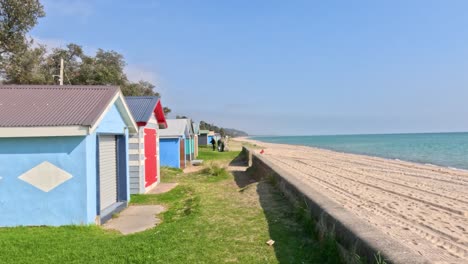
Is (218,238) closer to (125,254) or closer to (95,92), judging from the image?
(125,254)

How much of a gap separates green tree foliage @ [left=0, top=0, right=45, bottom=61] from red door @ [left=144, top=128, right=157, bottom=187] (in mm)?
9959

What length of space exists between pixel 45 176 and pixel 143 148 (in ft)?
18.6

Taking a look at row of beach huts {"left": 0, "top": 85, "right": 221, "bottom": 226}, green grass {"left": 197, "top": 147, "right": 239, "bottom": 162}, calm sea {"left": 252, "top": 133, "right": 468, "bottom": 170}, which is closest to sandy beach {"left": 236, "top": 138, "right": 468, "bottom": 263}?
row of beach huts {"left": 0, "top": 85, "right": 221, "bottom": 226}

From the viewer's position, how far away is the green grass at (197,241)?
5.58 meters

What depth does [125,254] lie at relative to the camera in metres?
5.81

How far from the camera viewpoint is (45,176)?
7938 mm

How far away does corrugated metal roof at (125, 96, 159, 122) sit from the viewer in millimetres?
13258

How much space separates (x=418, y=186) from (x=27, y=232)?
13409 mm

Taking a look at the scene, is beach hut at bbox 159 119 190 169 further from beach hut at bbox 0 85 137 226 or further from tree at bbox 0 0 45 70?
beach hut at bbox 0 85 137 226

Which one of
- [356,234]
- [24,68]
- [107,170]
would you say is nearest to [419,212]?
[356,234]

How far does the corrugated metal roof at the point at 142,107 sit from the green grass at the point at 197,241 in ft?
16.6

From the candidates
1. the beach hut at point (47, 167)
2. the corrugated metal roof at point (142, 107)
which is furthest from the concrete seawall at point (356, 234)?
the corrugated metal roof at point (142, 107)

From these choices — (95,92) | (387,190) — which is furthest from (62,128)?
(387,190)

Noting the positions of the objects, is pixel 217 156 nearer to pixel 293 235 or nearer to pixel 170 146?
pixel 170 146
